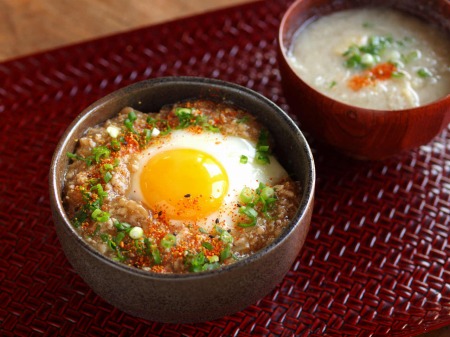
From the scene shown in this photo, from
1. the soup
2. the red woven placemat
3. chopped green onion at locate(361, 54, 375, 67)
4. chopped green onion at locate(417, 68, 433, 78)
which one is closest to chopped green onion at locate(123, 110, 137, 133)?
the red woven placemat

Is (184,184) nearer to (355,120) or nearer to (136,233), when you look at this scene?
(136,233)

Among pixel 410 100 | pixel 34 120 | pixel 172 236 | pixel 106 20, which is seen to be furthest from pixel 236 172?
pixel 106 20

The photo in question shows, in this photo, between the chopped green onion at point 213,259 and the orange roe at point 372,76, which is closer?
the chopped green onion at point 213,259

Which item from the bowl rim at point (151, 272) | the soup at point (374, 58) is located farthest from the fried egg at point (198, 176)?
the soup at point (374, 58)

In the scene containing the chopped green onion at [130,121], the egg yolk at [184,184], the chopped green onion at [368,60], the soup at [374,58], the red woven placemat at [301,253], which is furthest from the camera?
the chopped green onion at [368,60]

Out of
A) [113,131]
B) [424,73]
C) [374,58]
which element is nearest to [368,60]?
[374,58]

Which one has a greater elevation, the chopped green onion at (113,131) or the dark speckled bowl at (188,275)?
the chopped green onion at (113,131)

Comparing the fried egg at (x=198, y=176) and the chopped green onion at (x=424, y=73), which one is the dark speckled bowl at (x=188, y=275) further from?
the chopped green onion at (x=424, y=73)
